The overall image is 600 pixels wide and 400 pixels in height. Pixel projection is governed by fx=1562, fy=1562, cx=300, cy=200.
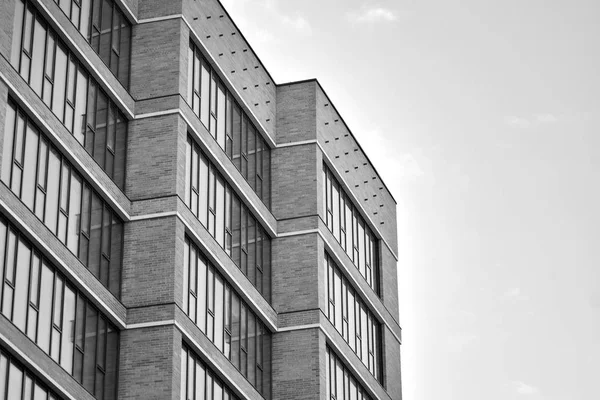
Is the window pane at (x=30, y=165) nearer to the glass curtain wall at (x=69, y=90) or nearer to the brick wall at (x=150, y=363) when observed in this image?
the glass curtain wall at (x=69, y=90)

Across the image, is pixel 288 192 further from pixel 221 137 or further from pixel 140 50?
pixel 140 50

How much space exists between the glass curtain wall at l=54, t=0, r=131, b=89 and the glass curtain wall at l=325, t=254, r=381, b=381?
1267cm

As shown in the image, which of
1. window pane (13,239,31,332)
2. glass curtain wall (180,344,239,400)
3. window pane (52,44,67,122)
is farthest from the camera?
glass curtain wall (180,344,239,400)

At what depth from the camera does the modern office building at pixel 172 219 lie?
4356 centimetres

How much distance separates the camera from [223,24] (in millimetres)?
56250

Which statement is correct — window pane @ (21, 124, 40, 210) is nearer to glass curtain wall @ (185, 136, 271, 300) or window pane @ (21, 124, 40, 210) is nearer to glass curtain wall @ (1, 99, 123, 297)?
glass curtain wall @ (1, 99, 123, 297)

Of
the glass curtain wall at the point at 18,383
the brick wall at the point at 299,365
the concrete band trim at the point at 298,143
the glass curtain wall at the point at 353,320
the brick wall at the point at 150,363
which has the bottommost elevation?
the glass curtain wall at the point at 18,383

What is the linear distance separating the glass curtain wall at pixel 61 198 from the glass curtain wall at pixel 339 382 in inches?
480

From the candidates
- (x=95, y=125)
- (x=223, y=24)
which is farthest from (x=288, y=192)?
(x=95, y=125)

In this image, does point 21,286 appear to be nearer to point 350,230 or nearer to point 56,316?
point 56,316

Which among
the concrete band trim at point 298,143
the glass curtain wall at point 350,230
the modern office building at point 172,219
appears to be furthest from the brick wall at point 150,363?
the glass curtain wall at point 350,230

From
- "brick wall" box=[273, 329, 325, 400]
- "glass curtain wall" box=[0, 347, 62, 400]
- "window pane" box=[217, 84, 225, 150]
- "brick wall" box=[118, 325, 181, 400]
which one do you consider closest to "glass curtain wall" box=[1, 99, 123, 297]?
"brick wall" box=[118, 325, 181, 400]

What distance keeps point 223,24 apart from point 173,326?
44.7ft

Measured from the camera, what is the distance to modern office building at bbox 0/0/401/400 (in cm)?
4356
